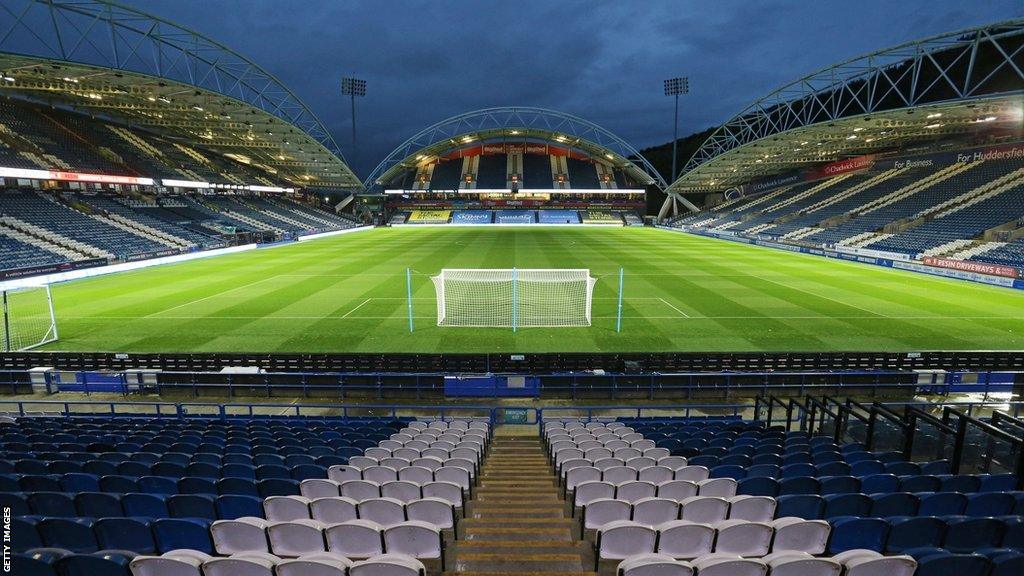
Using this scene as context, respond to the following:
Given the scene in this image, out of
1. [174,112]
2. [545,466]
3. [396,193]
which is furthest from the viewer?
[396,193]

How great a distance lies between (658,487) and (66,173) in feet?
190

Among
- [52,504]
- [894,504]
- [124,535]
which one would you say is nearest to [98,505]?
[52,504]

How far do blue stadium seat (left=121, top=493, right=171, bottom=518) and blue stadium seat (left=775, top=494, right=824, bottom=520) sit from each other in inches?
244

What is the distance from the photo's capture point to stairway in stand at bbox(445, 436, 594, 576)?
438 centimetres

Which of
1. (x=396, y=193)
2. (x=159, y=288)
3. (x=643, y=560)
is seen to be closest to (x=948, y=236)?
(x=643, y=560)

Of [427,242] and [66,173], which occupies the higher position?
[66,173]

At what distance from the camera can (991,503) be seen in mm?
4527

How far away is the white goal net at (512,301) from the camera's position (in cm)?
2022

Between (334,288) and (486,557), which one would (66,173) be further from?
(486,557)

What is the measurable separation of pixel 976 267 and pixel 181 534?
4104 cm

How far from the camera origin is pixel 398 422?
32.9 ft

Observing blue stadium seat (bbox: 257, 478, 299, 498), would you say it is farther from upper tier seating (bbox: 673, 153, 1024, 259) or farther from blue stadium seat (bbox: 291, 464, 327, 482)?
upper tier seating (bbox: 673, 153, 1024, 259)

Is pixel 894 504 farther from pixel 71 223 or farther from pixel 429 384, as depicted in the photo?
pixel 71 223

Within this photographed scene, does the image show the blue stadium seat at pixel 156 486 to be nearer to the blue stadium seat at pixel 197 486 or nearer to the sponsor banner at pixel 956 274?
the blue stadium seat at pixel 197 486
